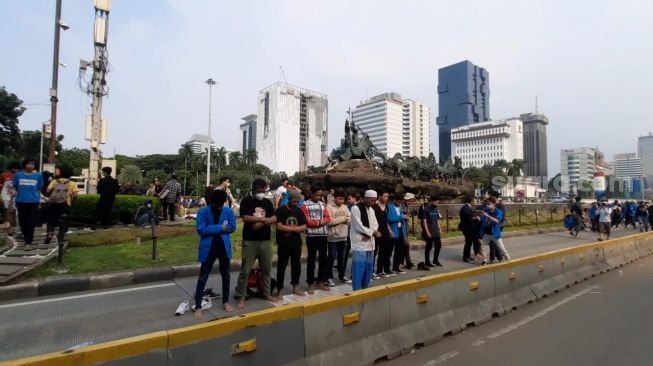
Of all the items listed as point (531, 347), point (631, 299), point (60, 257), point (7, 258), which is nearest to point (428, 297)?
point (531, 347)

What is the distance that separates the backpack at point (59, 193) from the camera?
8.66 metres

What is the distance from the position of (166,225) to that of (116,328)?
27.8 ft

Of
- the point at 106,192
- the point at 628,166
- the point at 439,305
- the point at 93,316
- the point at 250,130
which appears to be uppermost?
the point at 250,130

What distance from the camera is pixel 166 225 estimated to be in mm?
13016

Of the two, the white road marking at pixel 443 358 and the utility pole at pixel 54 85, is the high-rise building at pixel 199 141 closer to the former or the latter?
the utility pole at pixel 54 85

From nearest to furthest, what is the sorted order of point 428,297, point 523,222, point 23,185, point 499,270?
point 428,297 → point 499,270 → point 23,185 → point 523,222

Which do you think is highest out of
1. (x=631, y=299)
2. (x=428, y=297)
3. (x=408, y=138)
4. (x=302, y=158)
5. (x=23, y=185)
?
(x=408, y=138)

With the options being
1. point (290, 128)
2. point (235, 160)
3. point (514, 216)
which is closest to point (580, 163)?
point (290, 128)

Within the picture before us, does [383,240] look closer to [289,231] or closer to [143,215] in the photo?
[289,231]

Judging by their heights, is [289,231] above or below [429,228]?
above

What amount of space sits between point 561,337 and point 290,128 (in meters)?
119

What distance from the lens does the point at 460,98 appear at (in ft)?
605

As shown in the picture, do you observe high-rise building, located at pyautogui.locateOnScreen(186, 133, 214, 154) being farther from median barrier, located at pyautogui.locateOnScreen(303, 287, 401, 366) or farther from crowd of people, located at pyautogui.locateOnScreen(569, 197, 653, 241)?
median barrier, located at pyautogui.locateOnScreen(303, 287, 401, 366)

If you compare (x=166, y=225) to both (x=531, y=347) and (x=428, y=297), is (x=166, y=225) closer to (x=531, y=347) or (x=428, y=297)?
(x=428, y=297)
